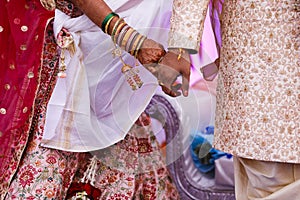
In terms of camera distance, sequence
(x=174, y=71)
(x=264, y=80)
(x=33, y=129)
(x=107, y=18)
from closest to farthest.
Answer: (x=264, y=80), (x=174, y=71), (x=107, y=18), (x=33, y=129)

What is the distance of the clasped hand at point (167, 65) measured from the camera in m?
1.80

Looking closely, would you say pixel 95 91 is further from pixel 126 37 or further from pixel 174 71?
pixel 174 71

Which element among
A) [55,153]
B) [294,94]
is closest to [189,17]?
[294,94]

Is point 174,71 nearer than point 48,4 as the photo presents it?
Yes

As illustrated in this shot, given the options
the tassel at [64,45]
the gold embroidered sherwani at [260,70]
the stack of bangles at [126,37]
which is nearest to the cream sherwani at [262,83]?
the gold embroidered sherwani at [260,70]

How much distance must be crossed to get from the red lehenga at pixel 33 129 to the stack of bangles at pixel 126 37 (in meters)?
0.24

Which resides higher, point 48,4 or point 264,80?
point 48,4

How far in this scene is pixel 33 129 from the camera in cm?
209

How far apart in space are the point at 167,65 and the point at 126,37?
16 cm

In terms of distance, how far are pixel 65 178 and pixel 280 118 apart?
2.35ft

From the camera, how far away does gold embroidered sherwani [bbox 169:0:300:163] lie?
5.56 feet

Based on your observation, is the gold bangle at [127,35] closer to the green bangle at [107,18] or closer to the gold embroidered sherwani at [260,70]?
the green bangle at [107,18]

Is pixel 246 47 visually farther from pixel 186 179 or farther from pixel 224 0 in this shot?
pixel 186 179

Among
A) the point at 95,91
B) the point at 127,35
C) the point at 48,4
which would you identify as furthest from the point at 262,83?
the point at 48,4
